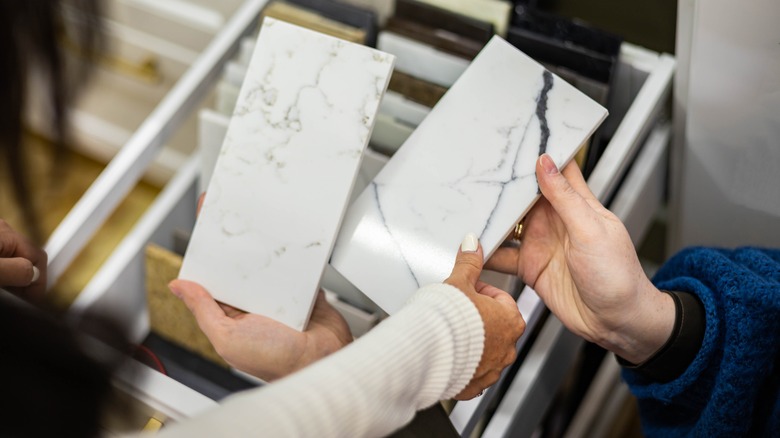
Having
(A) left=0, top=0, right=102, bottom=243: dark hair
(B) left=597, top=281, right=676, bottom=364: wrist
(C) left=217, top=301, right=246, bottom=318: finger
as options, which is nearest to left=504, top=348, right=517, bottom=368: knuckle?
(B) left=597, top=281, right=676, bottom=364: wrist

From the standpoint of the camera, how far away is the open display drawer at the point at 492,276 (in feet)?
2.47

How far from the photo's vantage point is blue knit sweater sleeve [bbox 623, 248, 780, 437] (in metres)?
0.64

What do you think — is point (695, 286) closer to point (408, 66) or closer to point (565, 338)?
point (565, 338)

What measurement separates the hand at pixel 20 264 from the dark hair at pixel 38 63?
209 mm

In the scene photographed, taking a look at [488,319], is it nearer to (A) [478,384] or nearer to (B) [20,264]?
(A) [478,384]

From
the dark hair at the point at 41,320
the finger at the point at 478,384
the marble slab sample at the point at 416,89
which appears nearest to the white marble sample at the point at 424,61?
the marble slab sample at the point at 416,89

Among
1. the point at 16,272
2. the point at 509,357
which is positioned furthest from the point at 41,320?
the point at 509,357

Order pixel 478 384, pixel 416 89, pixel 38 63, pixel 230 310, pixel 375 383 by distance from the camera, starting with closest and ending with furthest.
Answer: pixel 38 63, pixel 375 383, pixel 478 384, pixel 230 310, pixel 416 89

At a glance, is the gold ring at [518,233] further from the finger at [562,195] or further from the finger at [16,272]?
the finger at [16,272]

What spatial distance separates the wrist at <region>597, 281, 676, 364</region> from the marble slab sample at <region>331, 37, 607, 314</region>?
132mm

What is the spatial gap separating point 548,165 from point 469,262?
109 millimetres

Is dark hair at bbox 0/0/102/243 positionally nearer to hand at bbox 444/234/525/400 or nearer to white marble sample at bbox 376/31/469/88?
hand at bbox 444/234/525/400

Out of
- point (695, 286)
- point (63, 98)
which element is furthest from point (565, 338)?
point (63, 98)

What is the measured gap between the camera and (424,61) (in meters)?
0.82
